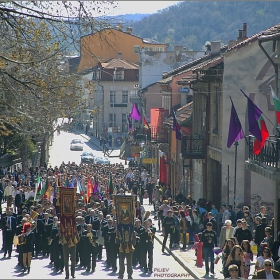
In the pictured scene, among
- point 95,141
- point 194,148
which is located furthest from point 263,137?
point 95,141

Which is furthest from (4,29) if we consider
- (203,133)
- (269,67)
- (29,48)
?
(203,133)

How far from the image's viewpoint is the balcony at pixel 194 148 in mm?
35781

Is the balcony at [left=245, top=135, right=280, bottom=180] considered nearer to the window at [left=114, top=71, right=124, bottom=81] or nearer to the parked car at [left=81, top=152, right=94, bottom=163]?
the parked car at [left=81, top=152, right=94, bottom=163]

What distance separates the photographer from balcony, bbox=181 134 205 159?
35.8 metres

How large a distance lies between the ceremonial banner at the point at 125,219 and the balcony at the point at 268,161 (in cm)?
356

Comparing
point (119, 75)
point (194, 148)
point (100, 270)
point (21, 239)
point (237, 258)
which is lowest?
point (100, 270)

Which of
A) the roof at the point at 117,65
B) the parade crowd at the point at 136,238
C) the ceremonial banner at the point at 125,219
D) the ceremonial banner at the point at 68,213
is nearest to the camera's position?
the parade crowd at the point at 136,238

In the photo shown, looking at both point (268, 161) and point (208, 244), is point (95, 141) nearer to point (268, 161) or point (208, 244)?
point (268, 161)

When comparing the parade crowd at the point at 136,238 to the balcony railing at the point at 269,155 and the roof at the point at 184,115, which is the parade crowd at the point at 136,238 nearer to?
the balcony railing at the point at 269,155

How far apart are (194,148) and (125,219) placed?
16.0 m

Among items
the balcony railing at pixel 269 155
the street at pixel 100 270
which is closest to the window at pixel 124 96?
the street at pixel 100 270

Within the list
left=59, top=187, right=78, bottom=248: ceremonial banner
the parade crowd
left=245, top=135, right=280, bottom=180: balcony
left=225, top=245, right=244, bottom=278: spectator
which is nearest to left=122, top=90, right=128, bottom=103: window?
the parade crowd

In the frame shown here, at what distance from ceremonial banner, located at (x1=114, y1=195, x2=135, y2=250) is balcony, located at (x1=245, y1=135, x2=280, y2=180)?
3.56m

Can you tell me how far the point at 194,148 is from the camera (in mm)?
36188
